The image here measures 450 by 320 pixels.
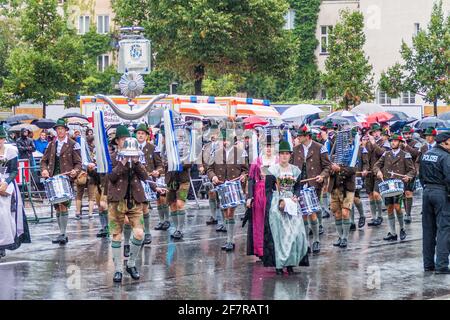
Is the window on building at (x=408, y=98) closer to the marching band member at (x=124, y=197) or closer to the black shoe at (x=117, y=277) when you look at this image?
the marching band member at (x=124, y=197)

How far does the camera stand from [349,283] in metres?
13.4

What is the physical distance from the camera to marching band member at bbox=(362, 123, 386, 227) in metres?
20.5

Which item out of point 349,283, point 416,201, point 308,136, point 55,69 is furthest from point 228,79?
point 349,283

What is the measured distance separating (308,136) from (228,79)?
1547 inches

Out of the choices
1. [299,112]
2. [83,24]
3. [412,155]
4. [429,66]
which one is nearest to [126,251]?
[412,155]

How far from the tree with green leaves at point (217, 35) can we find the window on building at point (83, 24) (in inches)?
651

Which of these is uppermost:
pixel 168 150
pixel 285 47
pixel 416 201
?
pixel 285 47

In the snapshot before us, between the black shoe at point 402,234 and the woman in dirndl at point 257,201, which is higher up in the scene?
the woman in dirndl at point 257,201

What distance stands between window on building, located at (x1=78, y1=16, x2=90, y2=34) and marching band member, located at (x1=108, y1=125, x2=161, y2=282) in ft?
159

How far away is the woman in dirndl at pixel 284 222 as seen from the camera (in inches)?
554

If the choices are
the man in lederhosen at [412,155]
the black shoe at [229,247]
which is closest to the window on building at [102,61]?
the man in lederhosen at [412,155]

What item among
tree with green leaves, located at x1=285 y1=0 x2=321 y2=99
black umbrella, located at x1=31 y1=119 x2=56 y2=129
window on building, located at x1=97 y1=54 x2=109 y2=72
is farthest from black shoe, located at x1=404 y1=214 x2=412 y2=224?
window on building, located at x1=97 y1=54 x2=109 y2=72
